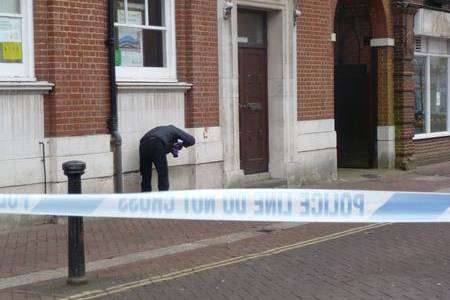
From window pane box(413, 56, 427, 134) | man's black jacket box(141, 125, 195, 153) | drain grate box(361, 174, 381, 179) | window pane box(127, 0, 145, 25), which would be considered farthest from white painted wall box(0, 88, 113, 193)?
window pane box(413, 56, 427, 134)

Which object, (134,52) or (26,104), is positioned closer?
(26,104)

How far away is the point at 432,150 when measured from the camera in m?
19.2

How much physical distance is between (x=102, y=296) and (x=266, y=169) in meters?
7.79

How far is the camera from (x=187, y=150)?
12.0 meters

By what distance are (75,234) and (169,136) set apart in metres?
4.06

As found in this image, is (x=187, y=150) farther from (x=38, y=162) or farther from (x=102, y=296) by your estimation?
(x=102, y=296)

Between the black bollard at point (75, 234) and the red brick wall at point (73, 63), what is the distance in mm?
3338

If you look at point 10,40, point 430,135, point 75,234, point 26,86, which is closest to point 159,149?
point 26,86

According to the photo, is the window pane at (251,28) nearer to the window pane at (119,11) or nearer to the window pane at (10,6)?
the window pane at (119,11)

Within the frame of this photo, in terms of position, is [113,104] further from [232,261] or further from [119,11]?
[232,261]

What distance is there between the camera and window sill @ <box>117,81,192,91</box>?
10.9 metres

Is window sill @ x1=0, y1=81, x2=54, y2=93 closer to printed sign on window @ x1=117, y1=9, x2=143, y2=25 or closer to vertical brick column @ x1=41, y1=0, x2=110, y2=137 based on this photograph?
vertical brick column @ x1=41, y1=0, x2=110, y2=137

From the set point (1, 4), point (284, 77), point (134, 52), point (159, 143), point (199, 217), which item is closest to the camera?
point (199, 217)

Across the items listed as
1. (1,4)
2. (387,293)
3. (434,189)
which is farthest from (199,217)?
(434,189)
